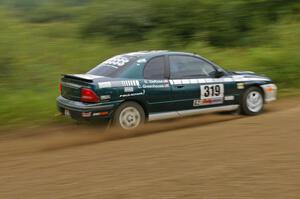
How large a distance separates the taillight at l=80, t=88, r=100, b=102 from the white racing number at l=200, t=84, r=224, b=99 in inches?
84.5

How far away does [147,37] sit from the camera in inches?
762

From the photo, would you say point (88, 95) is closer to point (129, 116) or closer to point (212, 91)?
point (129, 116)

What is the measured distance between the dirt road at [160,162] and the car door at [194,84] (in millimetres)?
557

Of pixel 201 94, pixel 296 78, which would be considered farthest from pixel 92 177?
pixel 296 78

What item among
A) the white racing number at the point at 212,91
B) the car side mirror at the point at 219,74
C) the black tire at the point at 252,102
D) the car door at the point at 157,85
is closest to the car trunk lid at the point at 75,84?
the car door at the point at 157,85

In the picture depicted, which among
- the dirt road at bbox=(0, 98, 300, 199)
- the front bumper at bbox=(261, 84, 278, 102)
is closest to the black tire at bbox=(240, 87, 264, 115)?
the front bumper at bbox=(261, 84, 278, 102)

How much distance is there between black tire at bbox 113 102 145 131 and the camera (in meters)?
8.98

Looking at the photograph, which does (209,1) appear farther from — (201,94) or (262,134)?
(262,134)

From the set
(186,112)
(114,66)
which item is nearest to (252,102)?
(186,112)

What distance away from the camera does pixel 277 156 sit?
6.40 metres

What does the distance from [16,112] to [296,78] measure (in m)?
7.82

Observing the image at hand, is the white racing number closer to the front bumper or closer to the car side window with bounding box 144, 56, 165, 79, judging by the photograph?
the car side window with bounding box 144, 56, 165, 79

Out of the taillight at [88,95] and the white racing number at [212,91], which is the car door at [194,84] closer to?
the white racing number at [212,91]

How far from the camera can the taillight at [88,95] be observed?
8789 millimetres
